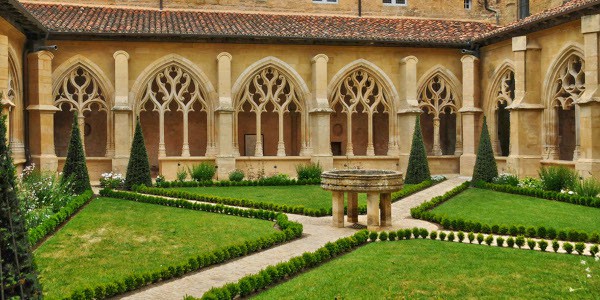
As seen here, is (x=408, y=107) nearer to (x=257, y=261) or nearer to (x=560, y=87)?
(x=560, y=87)

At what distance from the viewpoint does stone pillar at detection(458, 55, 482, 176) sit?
23.7 m

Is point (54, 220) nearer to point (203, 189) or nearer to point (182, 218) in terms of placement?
point (182, 218)

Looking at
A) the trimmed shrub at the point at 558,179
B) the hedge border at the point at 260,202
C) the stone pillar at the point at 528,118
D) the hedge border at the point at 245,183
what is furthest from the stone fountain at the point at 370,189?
the stone pillar at the point at 528,118

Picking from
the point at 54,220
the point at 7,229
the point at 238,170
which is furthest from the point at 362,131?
the point at 7,229

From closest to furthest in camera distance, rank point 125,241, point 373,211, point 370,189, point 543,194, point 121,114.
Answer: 1. point 125,241
2. point 370,189
3. point 373,211
4. point 543,194
5. point 121,114

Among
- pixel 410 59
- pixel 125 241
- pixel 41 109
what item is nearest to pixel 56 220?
pixel 125 241

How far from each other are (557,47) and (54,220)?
53.2ft

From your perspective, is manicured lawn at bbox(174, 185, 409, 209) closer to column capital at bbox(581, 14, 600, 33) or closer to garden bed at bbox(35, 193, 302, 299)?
garden bed at bbox(35, 193, 302, 299)

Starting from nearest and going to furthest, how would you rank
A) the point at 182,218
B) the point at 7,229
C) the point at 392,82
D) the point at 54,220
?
the point at 7,229 → the point at 54,220 → the point at 182,218 → the point at 392,82

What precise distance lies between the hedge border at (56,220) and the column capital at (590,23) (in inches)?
595

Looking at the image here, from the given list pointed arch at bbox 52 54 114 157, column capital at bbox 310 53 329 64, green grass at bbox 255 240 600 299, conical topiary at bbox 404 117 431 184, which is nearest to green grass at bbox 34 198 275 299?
green grass at bbox 255 240 600 299

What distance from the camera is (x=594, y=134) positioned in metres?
17.5

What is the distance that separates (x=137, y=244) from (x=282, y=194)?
7.96 metres

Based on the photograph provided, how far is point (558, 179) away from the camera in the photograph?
17.1 meters
